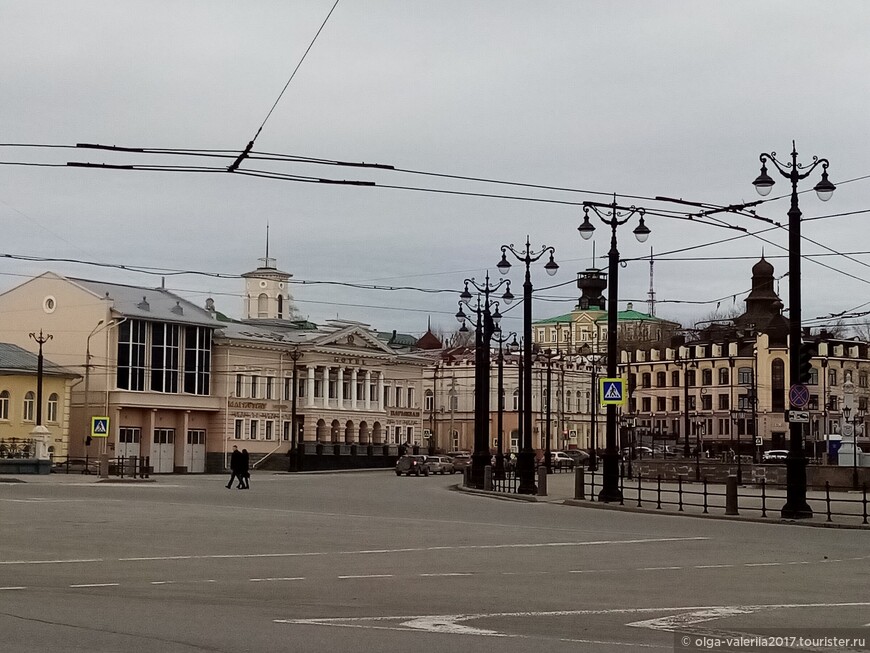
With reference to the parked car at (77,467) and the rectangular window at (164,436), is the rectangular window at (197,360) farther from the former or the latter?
the parked car at (77,467)

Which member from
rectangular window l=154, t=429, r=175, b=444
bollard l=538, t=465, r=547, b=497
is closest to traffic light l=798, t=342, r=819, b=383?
bollard l=538, t=465, r=547, b=497

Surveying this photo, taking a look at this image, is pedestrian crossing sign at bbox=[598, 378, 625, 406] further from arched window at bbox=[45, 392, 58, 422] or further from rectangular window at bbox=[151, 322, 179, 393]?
rectangular window at bbox=[151, 322, 179, 393]

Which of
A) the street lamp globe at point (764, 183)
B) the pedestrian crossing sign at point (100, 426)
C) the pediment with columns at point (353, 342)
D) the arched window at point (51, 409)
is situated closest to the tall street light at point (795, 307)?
the street lamp globe at point (764, 183)

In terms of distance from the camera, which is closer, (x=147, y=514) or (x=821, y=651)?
(x=821, y=651)

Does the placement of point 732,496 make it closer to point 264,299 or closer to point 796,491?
point 796,491

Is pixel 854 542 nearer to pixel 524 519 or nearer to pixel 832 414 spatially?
pixel 524 519

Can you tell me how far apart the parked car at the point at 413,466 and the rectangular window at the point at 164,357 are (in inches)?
757

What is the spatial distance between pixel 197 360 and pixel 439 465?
2202cm

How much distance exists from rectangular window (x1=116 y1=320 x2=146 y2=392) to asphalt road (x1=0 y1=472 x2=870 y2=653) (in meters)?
58.4

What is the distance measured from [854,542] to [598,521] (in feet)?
22.8

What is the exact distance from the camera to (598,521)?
94.3ft

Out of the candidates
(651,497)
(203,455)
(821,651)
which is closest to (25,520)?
(821,651)

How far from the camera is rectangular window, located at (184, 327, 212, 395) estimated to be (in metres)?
91.6

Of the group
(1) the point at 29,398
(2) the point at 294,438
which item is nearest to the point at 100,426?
(1) the point at 29,398
